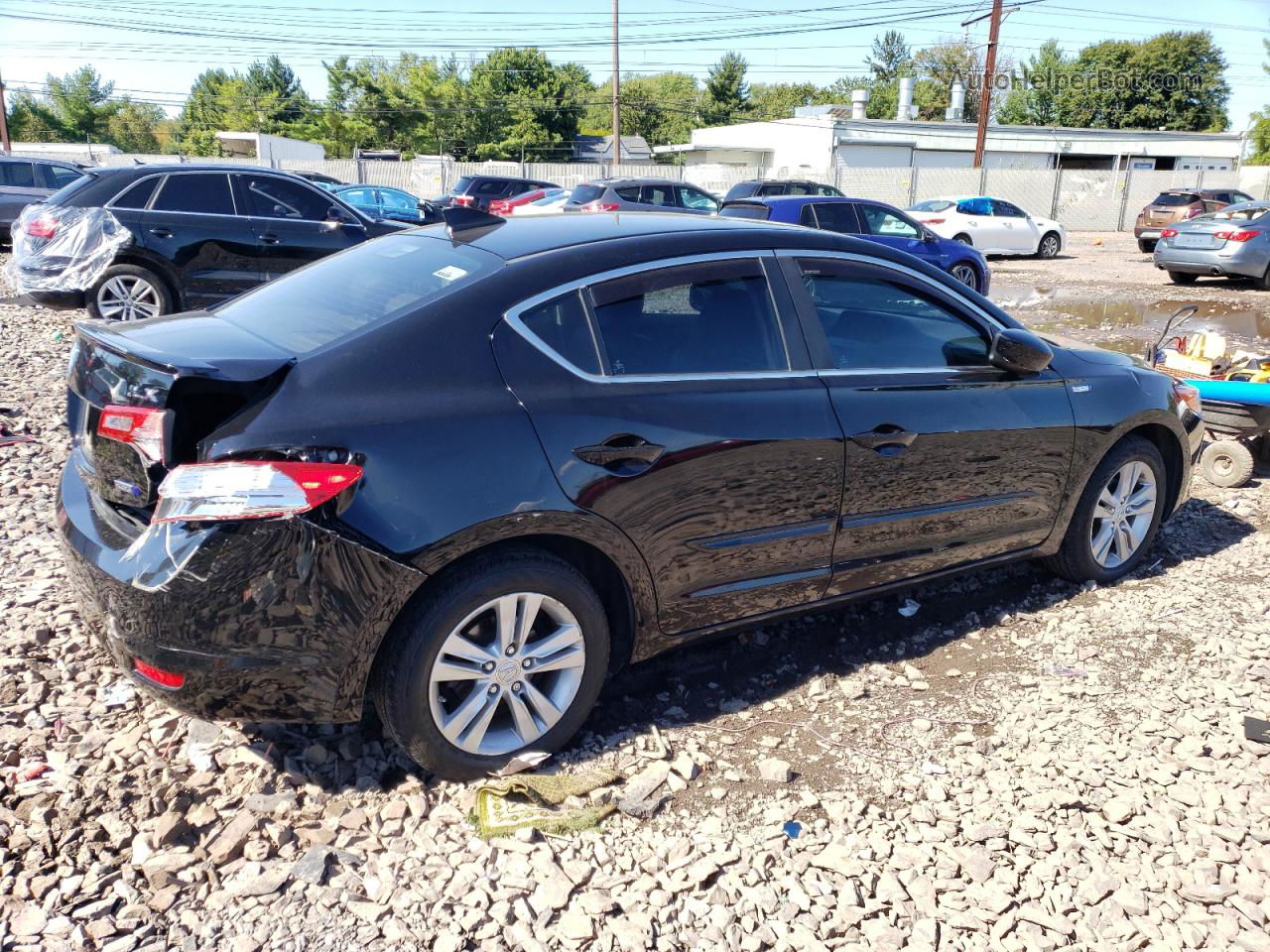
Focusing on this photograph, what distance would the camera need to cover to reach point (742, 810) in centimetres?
318

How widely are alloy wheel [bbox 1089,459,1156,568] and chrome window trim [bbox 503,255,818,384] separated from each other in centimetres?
201

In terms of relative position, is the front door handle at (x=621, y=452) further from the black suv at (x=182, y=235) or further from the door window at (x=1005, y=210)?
the door window at (x=1005, y=210)

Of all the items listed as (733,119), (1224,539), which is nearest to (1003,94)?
(733,119)

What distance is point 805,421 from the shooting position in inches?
143

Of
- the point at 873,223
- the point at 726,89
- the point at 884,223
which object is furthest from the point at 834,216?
the point at 726,89

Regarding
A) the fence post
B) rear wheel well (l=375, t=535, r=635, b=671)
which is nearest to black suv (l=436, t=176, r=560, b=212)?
rear wheel well (l=375, t=535, r=635, b=671)

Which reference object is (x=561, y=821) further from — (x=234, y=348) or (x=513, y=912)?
(x=234, y=348)

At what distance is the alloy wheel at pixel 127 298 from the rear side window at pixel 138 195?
681mm

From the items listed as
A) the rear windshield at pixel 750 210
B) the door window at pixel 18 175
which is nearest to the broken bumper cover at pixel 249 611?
the rear windshield at pixel 750 210

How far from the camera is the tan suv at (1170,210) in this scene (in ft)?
85.0

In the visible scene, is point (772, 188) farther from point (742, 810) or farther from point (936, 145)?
point (936, 145)

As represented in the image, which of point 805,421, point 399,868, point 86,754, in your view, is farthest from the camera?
point 805,421

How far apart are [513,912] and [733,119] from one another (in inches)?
3263

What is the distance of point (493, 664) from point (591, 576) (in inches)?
18.1
